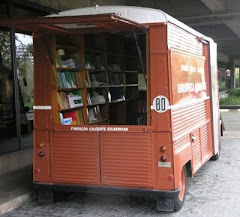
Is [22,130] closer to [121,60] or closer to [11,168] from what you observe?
[11,168]

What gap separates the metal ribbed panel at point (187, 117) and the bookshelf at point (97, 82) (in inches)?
30.0

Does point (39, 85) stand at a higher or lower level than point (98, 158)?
higher

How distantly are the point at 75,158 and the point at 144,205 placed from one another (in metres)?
1.23

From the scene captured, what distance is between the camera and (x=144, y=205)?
5.85 m

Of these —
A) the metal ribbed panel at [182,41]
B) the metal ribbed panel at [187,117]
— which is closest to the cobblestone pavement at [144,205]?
the metal ribbed panel at [187,117]

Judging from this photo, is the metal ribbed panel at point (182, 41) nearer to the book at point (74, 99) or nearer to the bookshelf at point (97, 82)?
the bookshelf at point (97, 82)

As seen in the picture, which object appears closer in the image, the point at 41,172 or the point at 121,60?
the point at 41,172

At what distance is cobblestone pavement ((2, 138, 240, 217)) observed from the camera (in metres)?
5.52

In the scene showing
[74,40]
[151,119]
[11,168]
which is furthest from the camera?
[11,168]

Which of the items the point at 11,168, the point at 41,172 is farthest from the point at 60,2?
the point at 41,172

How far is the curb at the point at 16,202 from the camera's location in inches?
220

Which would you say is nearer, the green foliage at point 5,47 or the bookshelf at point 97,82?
the bookshelf at point 97,82

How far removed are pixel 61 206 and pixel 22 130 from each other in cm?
296

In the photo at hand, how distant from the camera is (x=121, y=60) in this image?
326 inches
